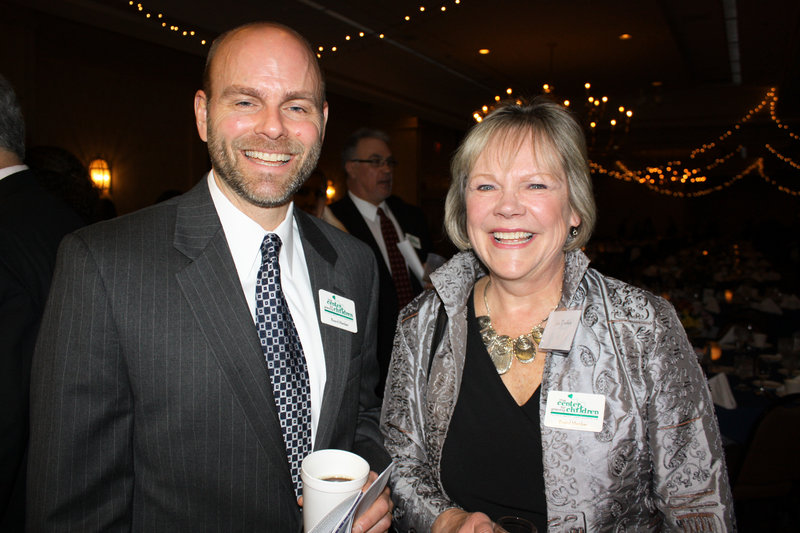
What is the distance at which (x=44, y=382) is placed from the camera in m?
1.22

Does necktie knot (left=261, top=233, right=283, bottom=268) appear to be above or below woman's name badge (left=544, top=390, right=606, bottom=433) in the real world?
above

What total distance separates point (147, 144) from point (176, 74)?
4.12 ft

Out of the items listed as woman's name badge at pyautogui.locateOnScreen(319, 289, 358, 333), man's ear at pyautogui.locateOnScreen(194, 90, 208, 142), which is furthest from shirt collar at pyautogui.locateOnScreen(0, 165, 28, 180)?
woman's name badge at pyautogui.locateOnScreen(319, 289, 358, 333)

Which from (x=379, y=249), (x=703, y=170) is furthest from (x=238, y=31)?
(x=703, y=170)

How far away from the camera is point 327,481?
1.14 metres

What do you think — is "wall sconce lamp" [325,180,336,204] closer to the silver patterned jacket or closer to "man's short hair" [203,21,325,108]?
"man's short hair" [203,21,325,108]

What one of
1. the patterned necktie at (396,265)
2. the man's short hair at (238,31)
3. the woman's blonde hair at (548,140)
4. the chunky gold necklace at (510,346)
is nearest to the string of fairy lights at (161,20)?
the patterned necktie at (396,265)

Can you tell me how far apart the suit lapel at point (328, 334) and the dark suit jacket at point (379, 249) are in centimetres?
158

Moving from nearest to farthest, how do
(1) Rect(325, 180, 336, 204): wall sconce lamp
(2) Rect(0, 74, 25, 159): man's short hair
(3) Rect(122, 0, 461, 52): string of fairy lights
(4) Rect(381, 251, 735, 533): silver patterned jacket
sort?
(4) Rect(381, 251, 735, 533): silver patterned jacket < (2) Rect(0, 74, 25, 159): man's short hair < (3) Rect(122, 0, 461, 52): string of fairy lights < (1) Rect(325, 180, 336, 204): wall sconce lamp

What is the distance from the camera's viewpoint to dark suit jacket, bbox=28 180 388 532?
121 centimetres

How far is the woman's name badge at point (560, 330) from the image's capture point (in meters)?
1.52

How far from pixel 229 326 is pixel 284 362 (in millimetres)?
179

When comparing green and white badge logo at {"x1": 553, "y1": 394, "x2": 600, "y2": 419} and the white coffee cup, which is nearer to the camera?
the white coffee cup

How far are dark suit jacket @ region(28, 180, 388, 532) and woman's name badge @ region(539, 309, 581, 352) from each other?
678mm
